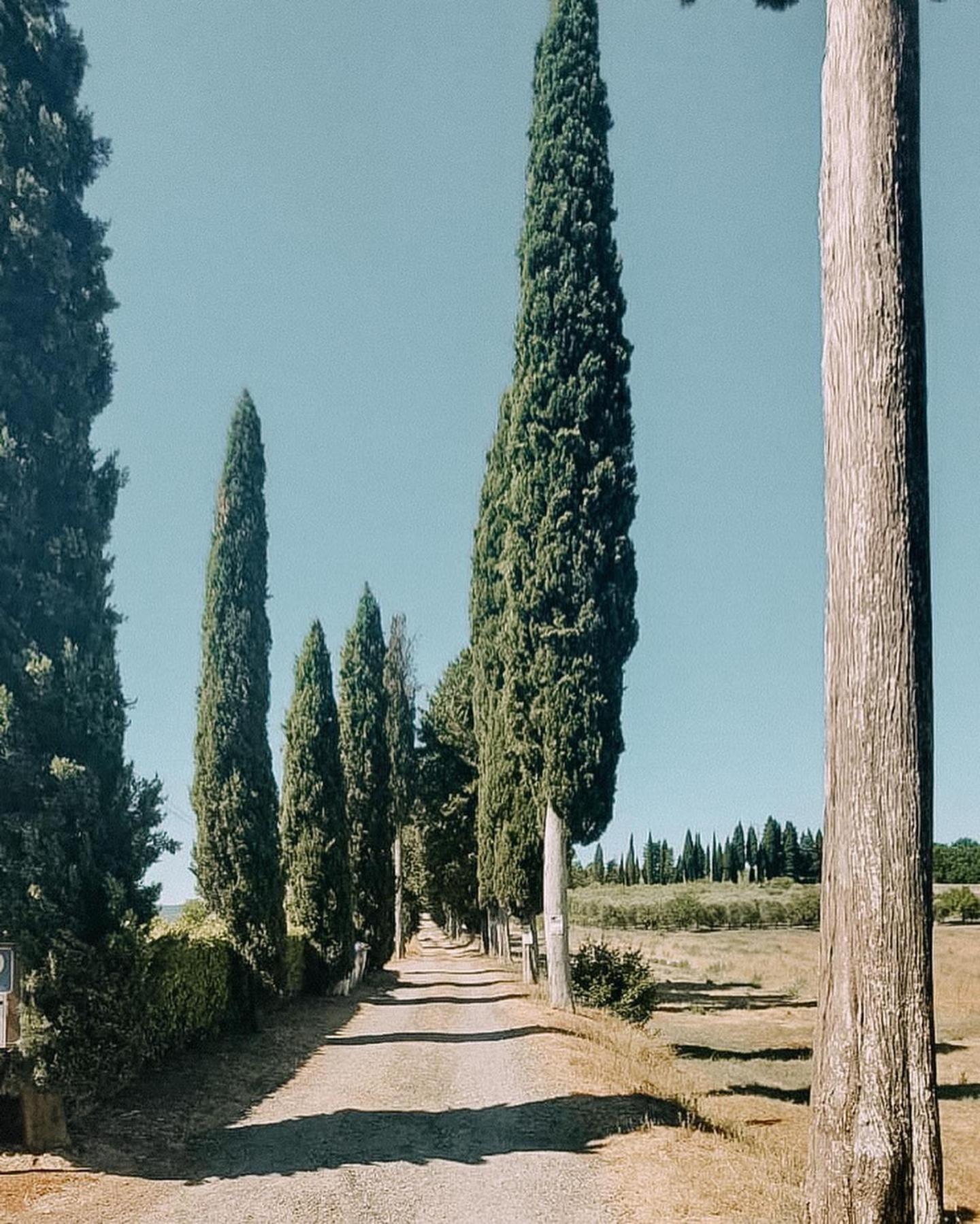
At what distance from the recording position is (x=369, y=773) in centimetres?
2781

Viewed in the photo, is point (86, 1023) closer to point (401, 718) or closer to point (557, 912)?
point (557, 912)

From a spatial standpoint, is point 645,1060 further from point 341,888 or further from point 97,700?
point 341,888

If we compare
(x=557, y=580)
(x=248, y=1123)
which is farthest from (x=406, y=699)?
(x=248, y=1123)

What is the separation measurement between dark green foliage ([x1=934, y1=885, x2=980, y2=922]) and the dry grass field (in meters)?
24.8

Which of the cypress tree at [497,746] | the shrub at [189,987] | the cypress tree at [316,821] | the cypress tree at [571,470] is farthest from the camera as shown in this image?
the cypress tree at [497,746]

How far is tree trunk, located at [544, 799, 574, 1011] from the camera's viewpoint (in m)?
16.2

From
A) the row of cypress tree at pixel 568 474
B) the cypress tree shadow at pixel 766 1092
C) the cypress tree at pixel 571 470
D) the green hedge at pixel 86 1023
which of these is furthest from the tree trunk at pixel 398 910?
the green hedge at pixel 86 1023

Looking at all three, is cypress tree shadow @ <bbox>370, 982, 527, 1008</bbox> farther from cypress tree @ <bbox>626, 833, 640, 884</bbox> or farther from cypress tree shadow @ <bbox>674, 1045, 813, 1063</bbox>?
cypress tree @ <bbox>626, 833, 640, 884</bbox>

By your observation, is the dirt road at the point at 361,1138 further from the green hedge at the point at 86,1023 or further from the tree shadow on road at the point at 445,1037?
the green hedge at the point at 86,1023

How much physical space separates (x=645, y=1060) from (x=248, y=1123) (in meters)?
5.31

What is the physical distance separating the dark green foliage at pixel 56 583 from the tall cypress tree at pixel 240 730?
23.6 feet

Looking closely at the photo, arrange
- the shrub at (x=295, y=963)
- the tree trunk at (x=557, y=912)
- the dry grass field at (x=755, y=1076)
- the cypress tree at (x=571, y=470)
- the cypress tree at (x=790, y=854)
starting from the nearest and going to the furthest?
1. the dry grass field at (x=755, y=1076)
2. the tree trunk at (x=557, y=912)
3. the cypress tree at (x=571, y=470)
4. the shrub at (x=295, y=963)
5. the cypress tree at (x=790, y=854)

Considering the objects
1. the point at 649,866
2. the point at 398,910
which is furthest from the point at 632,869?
the point at 398,910

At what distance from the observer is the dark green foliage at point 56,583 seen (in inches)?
291
